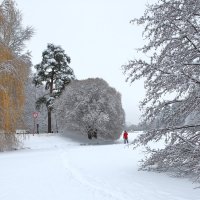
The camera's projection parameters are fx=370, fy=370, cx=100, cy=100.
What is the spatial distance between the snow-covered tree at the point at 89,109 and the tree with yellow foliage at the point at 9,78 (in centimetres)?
1447

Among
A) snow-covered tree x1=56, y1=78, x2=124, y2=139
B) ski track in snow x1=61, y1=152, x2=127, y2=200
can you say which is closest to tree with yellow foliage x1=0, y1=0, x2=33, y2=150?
ski track in snow x1=61, y1=152, x2=127, y2=200

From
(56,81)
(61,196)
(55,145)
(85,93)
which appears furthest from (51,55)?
(61,196)

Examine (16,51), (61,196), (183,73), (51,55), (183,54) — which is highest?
(51,55)

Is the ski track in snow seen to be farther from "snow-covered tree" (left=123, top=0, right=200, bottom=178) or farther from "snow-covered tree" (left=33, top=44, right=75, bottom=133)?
"snow-covered tree" (left=33, top=44, right=75, bottom=133)

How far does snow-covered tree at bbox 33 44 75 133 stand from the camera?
43.3 meters

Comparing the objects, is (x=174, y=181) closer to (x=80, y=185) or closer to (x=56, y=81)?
(x=80, y=185)

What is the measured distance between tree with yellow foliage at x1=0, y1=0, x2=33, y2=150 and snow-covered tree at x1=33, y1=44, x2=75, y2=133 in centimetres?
1733

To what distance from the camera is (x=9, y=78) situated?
2286cm

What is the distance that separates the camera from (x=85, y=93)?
1602 inches

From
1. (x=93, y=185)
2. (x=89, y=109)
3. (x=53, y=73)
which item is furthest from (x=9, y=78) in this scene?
(x=53, y=73)

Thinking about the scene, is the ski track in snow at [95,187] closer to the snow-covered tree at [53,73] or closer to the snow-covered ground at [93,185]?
the snow-covered ground at [93,185]

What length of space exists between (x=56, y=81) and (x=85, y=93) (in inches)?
196

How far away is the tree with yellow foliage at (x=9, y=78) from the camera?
72.7ft

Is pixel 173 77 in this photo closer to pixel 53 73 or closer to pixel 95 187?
pixel 95 187
